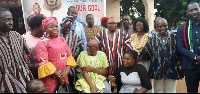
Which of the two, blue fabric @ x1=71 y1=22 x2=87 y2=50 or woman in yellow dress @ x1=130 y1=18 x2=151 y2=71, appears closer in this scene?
woman in yellow dress @ x1=130 y1=18 x2=151 y2=71

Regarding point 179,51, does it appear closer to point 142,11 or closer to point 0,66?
point 0,66

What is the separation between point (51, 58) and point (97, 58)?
0.84 metres

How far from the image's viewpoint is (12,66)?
2.67m

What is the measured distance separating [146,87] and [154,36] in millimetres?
935

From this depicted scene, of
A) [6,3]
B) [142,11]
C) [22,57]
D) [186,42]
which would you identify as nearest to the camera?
[22,57]

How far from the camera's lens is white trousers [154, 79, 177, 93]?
3.83m

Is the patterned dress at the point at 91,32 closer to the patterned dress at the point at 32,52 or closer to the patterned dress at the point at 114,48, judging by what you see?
the patterned dress at the point at 114,48

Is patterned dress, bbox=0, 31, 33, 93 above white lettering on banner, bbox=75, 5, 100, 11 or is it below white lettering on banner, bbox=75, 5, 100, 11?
below

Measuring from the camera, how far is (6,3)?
9.13m

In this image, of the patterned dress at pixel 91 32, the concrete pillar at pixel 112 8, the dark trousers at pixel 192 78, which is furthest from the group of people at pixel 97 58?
the concrete pillar at pixel 112 8

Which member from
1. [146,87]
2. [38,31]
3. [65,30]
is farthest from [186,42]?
[38,31]

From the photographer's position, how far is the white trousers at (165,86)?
383cm

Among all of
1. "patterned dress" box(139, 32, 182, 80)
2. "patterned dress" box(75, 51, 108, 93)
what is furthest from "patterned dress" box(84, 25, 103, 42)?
"patterned dress" box(139, 32, 182, 80)

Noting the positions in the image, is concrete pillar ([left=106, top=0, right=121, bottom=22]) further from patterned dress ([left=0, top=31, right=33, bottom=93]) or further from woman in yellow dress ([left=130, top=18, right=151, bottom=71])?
patterned dress ([left=0, top=31, right=33, bottom=93])
